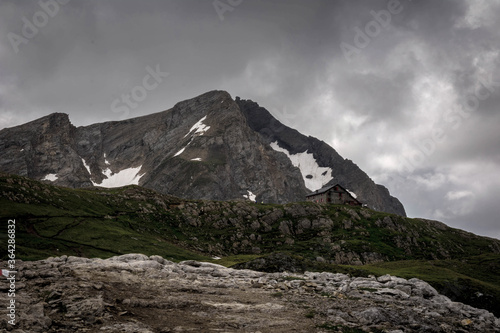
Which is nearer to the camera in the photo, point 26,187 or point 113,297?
point 113,297

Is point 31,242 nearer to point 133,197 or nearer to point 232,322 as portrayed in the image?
point 133,197

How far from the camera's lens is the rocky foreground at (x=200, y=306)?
19.1 m

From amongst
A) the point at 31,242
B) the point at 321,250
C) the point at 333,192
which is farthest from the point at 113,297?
the point at 333,192

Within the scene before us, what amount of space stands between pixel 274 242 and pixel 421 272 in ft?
195

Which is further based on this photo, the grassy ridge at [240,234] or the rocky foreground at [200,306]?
the grassy ridge at [240,234]

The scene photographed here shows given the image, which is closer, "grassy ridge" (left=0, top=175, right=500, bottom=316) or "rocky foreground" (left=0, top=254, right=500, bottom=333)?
"rocky foreground" (left=0, top=254, right=500, bottom=333)

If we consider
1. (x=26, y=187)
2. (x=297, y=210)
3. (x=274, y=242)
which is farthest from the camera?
(x=297, y=210)

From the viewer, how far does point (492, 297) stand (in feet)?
188

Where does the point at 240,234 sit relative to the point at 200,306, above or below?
above

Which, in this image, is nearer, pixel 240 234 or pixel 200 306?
pixel 200 306

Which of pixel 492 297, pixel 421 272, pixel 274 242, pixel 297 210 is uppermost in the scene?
pixel 297 210

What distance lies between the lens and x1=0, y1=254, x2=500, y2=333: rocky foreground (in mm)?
19094

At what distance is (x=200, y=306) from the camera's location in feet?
81.5

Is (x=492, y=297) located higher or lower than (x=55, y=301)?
lower
